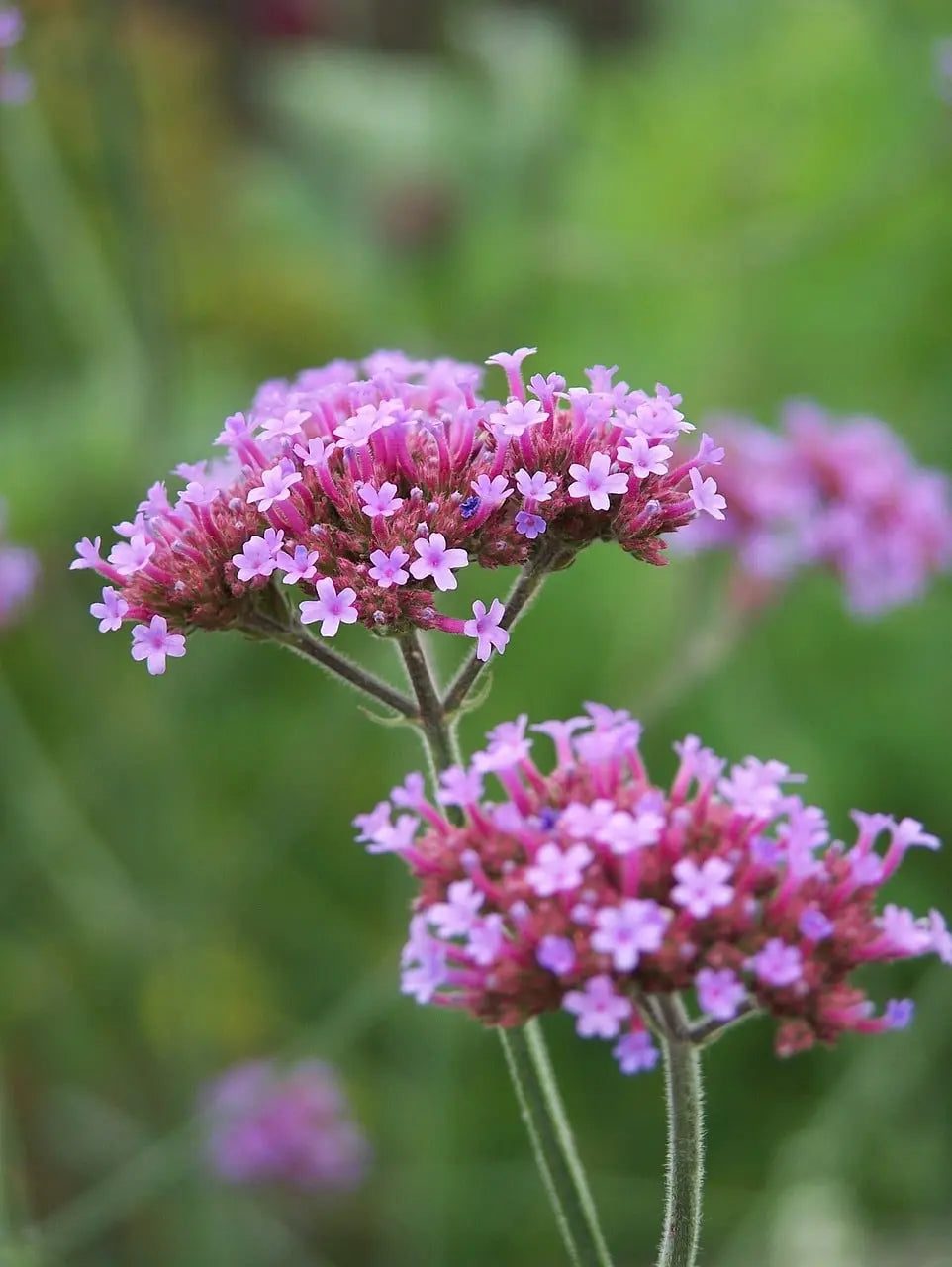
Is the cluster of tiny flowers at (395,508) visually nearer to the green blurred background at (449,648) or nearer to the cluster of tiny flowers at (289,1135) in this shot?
the green blurred background at (449,648)

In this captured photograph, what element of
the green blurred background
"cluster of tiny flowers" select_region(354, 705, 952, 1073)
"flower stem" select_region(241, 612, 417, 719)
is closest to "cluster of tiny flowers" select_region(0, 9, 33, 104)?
the green blurred background

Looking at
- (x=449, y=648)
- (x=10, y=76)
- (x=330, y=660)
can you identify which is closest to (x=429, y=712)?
(x=330, y=660)

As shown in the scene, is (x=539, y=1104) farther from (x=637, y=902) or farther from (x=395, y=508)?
(x=395, y=508)

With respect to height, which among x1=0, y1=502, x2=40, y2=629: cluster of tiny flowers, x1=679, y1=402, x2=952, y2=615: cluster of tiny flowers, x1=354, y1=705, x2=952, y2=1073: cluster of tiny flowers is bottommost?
x1=354, y1=705, x2=952, y2=1073: cluster of tiny flowers

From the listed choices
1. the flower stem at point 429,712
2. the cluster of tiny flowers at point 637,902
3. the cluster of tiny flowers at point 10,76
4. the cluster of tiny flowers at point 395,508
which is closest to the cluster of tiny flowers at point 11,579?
the cluster of tiny flowers at point 10,76

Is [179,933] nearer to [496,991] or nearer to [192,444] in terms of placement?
[192,444]

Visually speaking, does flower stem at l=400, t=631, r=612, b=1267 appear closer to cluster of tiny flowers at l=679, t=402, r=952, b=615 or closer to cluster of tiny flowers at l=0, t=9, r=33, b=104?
cluster of tiny flowers at l=0, t=9, r=33, b=104

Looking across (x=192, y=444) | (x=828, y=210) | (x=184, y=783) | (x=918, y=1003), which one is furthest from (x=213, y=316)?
(x=918, y=1003)
